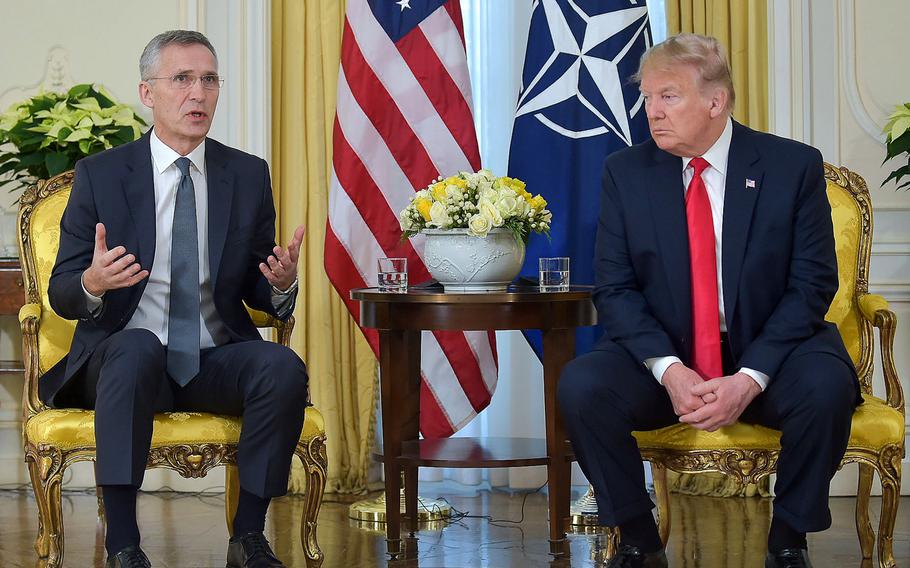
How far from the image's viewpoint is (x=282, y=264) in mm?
2988

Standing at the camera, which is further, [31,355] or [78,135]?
[78,135]

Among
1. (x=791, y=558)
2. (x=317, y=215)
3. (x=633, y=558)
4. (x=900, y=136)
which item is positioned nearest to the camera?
(x=791, y=558)

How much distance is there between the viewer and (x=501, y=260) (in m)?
3.33

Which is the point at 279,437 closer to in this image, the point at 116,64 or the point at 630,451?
the point at 630,451

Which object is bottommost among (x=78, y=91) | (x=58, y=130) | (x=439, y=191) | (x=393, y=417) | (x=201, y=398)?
(x=393, y=417)

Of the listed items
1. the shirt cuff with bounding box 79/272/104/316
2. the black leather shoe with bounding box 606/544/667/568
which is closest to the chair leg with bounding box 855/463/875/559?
the black leather shoe with bounding box 606/544/667/568

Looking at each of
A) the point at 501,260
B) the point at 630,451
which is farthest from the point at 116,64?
the point at 630,451

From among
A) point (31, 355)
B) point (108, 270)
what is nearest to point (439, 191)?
point (108, 270)

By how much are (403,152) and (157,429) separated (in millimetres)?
1513

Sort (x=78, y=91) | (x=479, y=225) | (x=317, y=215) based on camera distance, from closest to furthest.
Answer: (x=479, y=225) → (x=78, y=91) → (x=317, y=215)

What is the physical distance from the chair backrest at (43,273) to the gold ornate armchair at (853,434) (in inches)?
48.9

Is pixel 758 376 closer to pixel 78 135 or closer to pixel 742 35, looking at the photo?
pixel 742 35

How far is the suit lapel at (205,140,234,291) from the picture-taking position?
3.04 m

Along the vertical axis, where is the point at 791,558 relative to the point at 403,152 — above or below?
below
